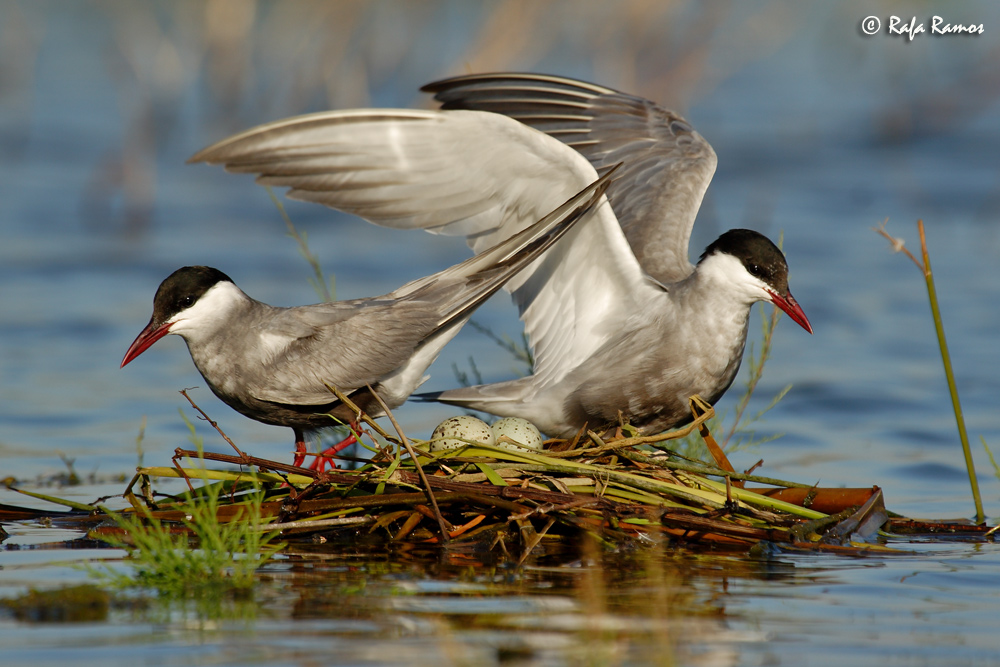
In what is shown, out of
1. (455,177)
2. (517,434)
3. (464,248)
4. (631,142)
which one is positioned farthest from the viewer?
(464,248)

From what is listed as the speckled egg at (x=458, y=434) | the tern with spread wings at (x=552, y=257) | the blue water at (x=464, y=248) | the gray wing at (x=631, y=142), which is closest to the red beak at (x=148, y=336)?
the tern with spread wings at (x=552, y=257)

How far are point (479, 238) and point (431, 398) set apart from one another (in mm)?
851

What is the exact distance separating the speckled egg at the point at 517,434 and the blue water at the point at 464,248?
135 centimetres

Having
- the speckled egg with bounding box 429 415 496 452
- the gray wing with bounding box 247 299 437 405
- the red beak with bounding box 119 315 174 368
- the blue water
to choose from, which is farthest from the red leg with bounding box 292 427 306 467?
the blue water

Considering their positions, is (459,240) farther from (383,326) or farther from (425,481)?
(425,481)

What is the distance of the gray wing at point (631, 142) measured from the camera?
21.0 ft

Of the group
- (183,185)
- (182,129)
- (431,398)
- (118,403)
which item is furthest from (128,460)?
(182,129)

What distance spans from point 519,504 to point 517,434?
75 centimetres

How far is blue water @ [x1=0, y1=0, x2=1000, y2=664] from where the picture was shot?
726cm

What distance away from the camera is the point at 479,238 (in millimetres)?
5941

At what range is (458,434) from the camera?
5105 millimetres

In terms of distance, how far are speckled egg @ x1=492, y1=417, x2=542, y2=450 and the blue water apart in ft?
4.43

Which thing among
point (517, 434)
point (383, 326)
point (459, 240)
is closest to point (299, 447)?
point (383, 326)

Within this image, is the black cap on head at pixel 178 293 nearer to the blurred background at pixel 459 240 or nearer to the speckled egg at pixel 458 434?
the speckled egg at pixel 458 434
